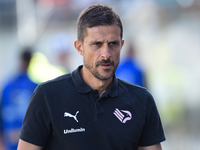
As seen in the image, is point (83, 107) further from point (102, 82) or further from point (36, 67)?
point (36, 67)

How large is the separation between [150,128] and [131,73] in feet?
10.0

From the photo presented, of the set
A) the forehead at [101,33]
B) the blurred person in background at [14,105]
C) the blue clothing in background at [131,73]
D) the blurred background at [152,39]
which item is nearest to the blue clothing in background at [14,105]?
the blurred person in background at [14,105]

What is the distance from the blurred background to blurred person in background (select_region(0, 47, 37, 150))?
302cm

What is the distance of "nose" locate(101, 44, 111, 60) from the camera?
7.22ft

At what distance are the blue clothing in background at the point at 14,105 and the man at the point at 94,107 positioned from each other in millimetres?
2319

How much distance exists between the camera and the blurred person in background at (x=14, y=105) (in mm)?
4488

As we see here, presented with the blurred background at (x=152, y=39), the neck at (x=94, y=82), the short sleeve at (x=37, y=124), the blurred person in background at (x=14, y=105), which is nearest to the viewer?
the short sleeve at (x=37, y=124)

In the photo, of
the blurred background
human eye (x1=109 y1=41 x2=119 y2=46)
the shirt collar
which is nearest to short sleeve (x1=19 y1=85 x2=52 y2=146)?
the shirt collar

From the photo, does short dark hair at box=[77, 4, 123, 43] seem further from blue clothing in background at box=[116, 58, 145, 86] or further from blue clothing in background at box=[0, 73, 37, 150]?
blue clothing in background at box=[116, 58, 145, 86]

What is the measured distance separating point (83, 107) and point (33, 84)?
8.70 ft

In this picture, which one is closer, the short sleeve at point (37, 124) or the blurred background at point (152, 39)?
the short sleeve at point (37, 124)

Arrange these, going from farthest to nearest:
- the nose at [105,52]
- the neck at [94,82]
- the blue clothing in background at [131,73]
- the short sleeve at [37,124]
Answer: the blue clothing in background at [131,73] < the neck at [94,82] < the nose at [105,52] < the short sleeve at [37,124]

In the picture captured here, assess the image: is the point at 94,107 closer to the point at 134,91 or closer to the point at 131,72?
the point at 134,91

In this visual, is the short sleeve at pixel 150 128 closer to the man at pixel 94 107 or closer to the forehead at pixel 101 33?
the man at pixel 94 107
